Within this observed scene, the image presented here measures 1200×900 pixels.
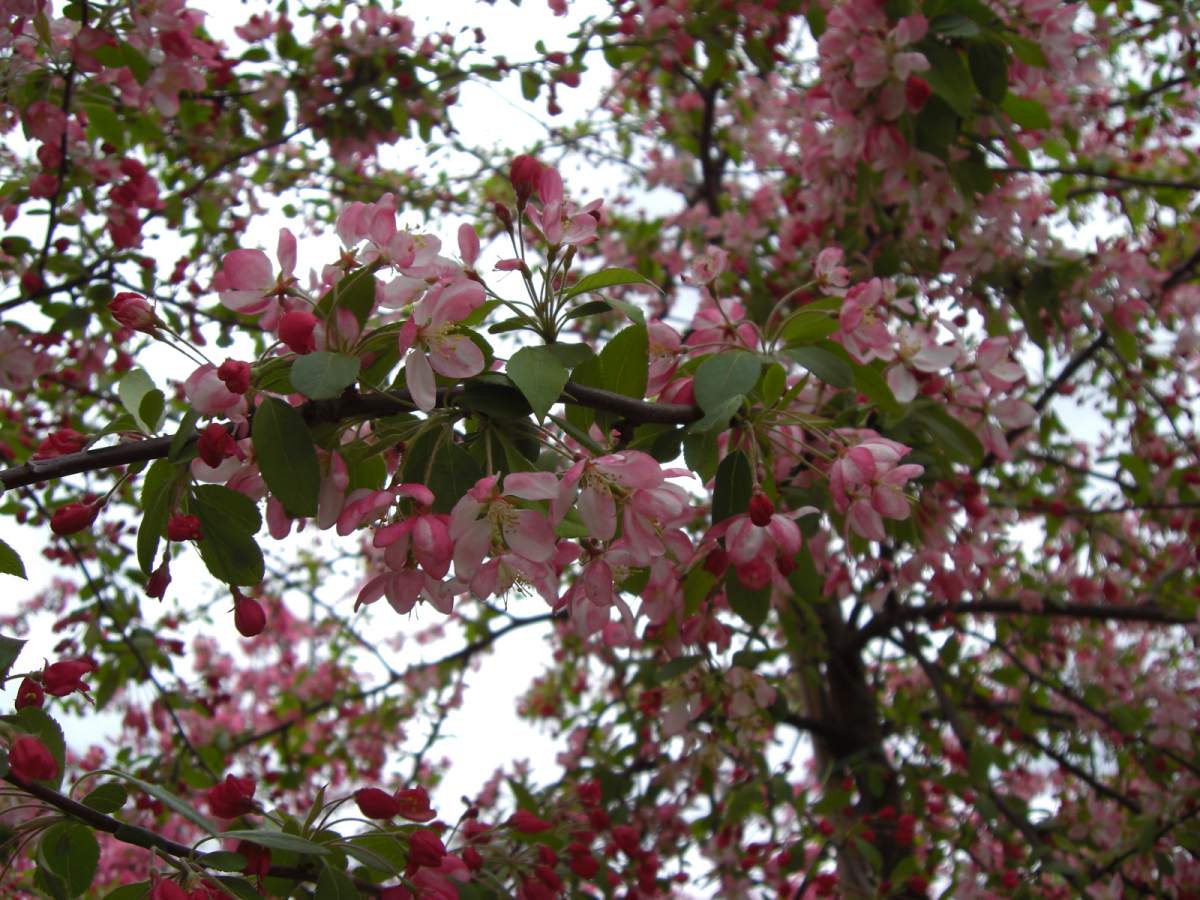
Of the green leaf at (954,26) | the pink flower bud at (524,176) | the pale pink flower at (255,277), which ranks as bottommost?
the pale pink flower at (255,277)

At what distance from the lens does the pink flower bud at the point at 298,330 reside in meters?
0.90

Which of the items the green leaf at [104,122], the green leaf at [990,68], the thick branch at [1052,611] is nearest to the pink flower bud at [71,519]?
the green leaf at [104,122]

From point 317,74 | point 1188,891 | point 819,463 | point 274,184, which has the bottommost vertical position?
point 1188,891

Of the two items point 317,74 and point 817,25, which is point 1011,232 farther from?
point 317,74

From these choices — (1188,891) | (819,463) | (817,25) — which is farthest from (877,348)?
(1188,891)

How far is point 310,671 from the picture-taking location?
441cm

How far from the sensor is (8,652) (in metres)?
0.86

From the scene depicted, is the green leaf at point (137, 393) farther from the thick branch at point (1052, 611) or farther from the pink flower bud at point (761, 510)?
the thick branch at point (1052, 611)

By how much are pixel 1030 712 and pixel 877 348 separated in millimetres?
2161

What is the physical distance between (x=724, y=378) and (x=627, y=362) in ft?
0.38

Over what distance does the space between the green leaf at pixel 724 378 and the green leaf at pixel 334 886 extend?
0.60 metres

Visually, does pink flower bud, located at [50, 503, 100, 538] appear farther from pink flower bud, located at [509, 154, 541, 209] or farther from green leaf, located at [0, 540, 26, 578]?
pink flower bud, located at [509, 154, 541, 209]

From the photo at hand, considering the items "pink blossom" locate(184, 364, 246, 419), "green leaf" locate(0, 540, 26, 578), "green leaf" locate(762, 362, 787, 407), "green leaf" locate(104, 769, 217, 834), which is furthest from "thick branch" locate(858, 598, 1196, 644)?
"green leaf" locate(0, 540, 26, 578)

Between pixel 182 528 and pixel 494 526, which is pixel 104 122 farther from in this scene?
pixel 494 526
